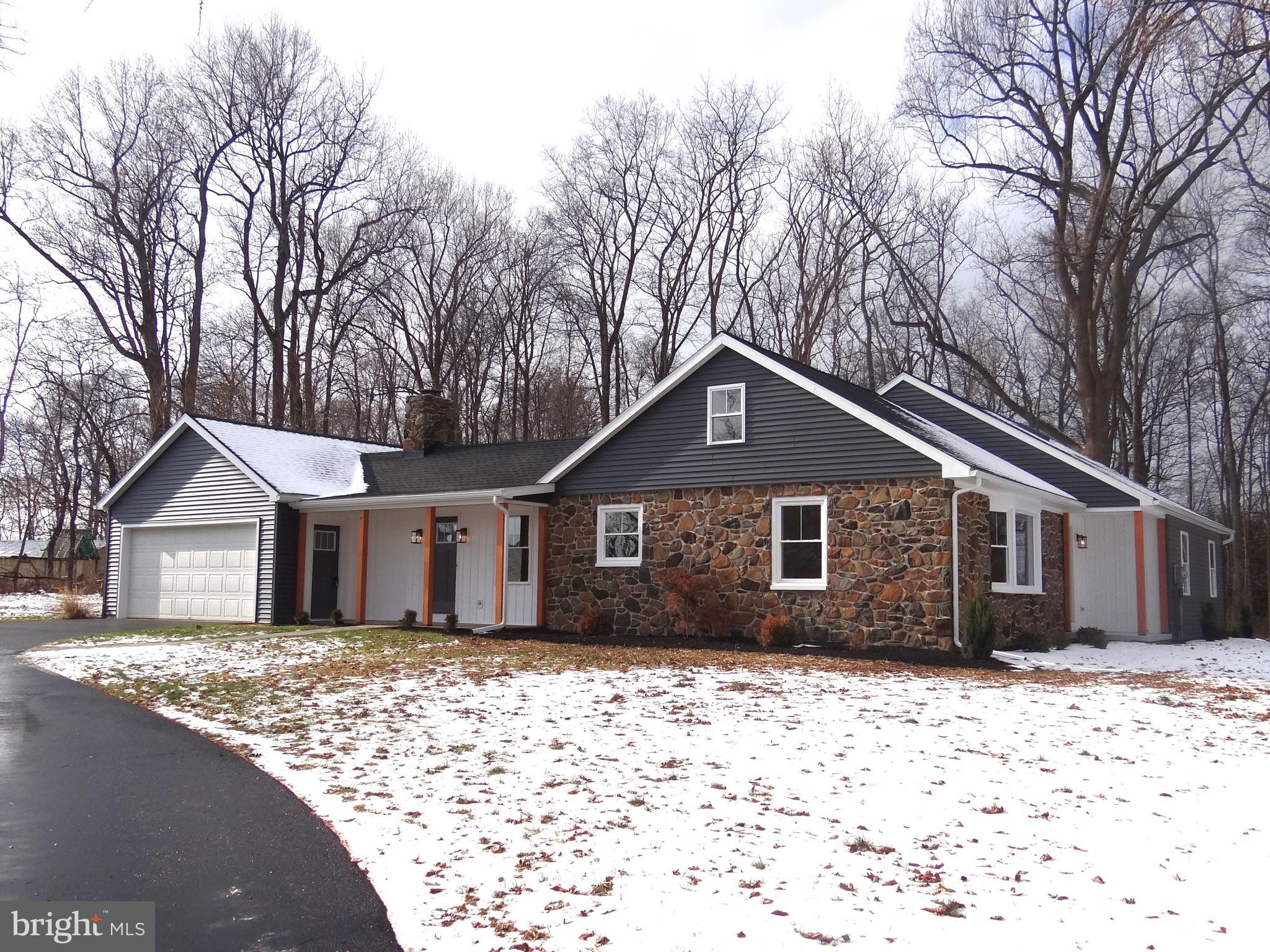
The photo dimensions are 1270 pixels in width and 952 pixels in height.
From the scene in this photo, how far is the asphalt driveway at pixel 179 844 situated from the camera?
4.50 m

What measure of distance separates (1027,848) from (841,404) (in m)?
10.2

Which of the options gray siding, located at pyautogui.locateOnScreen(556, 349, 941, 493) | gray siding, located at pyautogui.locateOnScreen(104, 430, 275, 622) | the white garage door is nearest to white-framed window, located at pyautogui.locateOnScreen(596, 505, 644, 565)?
gray siding, located at pyautogui.locateOnScreen(556, 349, 941, 493)

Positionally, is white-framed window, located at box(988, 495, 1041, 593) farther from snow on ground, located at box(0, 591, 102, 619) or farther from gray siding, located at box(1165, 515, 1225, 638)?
snow on ground, located at box(0, 591, 102, 619)

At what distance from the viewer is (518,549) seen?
18406 mm

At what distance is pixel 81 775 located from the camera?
7.04 meters

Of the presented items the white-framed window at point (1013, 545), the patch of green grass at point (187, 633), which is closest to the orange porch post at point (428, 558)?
the patch of green grass at point (187, 633)

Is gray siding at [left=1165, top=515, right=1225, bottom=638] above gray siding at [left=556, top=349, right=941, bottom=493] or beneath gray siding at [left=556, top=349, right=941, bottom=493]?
beneath

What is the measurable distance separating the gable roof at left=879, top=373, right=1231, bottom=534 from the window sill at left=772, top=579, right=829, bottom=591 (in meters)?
6.90

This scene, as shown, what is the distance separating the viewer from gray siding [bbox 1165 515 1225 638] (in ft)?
64.4

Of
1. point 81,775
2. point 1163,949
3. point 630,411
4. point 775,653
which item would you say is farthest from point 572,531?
point 1163,949

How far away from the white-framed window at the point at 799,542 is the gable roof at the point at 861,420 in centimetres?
158

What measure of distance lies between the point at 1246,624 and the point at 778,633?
1592 cm

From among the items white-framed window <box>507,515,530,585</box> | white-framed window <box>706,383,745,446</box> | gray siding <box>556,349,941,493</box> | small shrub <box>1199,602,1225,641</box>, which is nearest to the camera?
gray siding <box>556,349,941,493</box>

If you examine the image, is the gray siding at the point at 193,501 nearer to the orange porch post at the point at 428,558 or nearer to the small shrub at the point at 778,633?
the orange porch post at the point at 428,558
